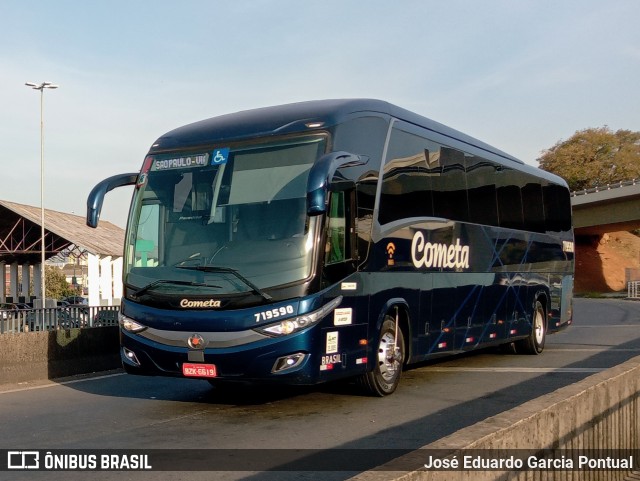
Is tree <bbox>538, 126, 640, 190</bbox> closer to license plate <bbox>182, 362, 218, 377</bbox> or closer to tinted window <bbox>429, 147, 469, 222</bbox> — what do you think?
tinted window <bbox>429, 147, 469, 222</bbox>

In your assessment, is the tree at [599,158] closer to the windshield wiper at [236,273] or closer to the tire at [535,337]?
the tire at [535,337]

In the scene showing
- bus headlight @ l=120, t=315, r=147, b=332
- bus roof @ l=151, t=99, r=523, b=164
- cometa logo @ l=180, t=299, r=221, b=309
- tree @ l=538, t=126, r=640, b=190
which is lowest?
bus headlight @ l=120, t=315, r=147, b=332

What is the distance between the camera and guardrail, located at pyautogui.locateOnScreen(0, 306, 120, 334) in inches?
595

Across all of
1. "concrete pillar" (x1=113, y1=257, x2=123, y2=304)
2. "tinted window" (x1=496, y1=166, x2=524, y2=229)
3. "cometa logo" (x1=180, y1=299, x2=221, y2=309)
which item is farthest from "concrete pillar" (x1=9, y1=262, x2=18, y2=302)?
"cometa logo" (x1=180, y1=299, x2=221, y2=309)

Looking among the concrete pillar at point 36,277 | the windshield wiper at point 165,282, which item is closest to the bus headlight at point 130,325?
the windshield wiper at point 165,282

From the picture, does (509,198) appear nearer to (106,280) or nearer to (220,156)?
(220,156)

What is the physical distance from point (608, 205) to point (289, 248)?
63.5m

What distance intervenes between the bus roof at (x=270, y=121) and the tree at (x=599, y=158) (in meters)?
87.5

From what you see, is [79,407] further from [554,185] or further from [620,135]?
[620,135]

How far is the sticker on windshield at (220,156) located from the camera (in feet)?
33.1

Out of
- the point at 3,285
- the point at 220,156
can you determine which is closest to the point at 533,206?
the point at 220,156

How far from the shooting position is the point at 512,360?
16.2 metres

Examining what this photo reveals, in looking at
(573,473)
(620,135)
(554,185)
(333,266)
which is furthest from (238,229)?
(620,135)

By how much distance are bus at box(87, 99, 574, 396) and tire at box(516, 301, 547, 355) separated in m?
4.93
